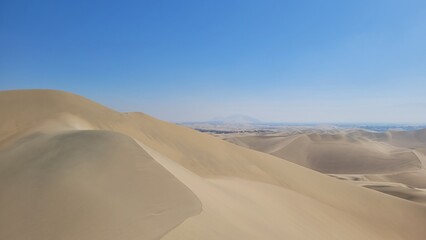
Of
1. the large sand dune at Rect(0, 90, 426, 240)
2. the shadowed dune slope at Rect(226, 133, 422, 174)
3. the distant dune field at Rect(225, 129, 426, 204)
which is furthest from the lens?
the shadowed dune slope at Rect(226, 133, 422, 174)

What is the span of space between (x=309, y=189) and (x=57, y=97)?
14.1 metres

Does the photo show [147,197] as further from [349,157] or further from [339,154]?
[339,154]

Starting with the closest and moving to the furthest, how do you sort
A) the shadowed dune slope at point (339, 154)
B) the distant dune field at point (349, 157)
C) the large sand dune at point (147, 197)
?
1. the large sand dune at point (147, 197)
2. the distant dune field at point (349, 157)
3. the shadowed dune slope at point (339, 154)

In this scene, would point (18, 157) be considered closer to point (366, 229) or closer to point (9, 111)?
point (9, 111)

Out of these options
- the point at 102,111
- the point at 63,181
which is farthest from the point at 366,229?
the point at 102,111

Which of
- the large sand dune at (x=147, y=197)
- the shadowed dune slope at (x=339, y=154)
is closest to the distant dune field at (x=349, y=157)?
the shadowed dune slope at (x=339, y=154)

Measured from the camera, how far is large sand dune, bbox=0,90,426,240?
4.52 meters

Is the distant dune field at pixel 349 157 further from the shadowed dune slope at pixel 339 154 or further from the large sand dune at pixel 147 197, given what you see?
the large sand dune at pixel 147 197

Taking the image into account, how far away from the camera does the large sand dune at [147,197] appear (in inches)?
178

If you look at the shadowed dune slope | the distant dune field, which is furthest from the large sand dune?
the shadowed dune slope

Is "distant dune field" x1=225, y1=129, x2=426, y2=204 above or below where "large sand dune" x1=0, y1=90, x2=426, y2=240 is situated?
below

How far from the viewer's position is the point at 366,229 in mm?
10969

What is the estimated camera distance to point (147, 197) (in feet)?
17.1

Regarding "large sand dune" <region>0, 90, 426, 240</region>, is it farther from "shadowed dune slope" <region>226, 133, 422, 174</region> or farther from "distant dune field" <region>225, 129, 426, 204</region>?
"shadowed dune slope" <region>226, 133, 422, 174</region>
